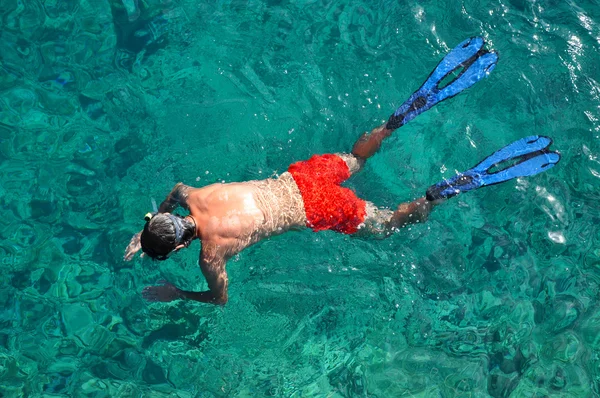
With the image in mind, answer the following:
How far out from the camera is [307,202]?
203 inches

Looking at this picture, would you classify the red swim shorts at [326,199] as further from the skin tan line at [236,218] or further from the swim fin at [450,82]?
the swim fin at [450,82]

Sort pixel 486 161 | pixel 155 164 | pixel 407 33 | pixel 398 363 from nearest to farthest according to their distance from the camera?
pixel 486 161, pixel 398 363, pixel 155 164, pixel 407 33

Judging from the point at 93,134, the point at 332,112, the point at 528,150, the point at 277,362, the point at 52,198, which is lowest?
the point at 277,362

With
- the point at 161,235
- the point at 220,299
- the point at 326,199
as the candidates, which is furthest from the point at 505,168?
the point at 161,235

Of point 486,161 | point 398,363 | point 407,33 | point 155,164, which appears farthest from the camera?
point 407,33

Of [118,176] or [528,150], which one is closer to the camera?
[528,150]

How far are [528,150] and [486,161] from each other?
445 mm

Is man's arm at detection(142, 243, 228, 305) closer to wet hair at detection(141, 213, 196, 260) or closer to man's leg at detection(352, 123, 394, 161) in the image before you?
wet hair at detection(141, 213, 196, 260)

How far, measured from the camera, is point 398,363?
5770 mm

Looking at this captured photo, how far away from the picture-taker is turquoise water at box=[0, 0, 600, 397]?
5773 mm

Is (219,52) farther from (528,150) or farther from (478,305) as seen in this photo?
(478,305)

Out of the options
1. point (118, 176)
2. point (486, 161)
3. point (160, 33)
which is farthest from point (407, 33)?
point (118, 176)

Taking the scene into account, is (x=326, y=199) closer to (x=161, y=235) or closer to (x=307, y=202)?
(x=307, y=202)

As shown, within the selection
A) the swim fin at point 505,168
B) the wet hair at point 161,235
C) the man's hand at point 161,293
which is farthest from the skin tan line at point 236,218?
the wet hair at point 161,235
